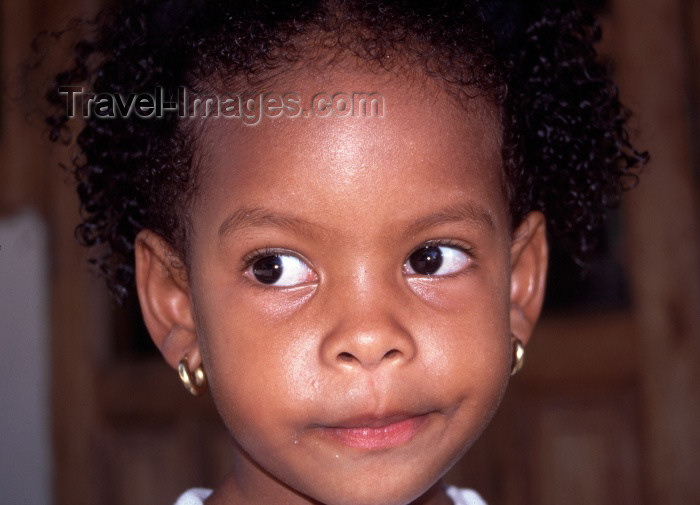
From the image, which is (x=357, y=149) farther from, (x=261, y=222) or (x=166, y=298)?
(x=166, y=298)

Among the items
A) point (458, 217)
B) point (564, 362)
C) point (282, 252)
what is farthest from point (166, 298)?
point (564, 362)

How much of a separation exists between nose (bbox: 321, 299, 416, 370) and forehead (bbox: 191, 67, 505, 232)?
0.32 feet

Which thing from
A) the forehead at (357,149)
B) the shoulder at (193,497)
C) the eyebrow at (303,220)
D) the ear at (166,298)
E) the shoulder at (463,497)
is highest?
the forehead at (357,149)

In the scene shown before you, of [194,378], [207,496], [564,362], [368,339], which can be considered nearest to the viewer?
[368,339]

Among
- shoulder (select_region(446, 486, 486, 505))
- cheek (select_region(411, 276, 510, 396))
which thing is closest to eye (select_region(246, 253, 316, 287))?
cheek (select_region(411, 276, 510, 396))

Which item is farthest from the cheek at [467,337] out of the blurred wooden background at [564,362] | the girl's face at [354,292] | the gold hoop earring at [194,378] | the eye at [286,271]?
the blurred wooden background at [564,362]

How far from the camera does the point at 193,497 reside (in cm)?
100

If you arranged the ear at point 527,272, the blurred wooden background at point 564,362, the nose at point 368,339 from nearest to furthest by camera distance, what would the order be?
the nose at point 368,339 < the ear at point 527,272 < the blurred wooden background at point 564,362

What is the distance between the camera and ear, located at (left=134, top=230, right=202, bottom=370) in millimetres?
938

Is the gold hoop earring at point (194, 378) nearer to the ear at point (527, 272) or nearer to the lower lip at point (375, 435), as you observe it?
the lower lip at point (375, 435)

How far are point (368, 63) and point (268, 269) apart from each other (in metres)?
0.21

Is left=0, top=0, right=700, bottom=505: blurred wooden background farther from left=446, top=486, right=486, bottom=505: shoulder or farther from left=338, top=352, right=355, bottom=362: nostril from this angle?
left=338, top=352, right=355, bottom=362: nostril

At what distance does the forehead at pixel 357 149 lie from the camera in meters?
0.79

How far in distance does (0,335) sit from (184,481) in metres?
0.56
